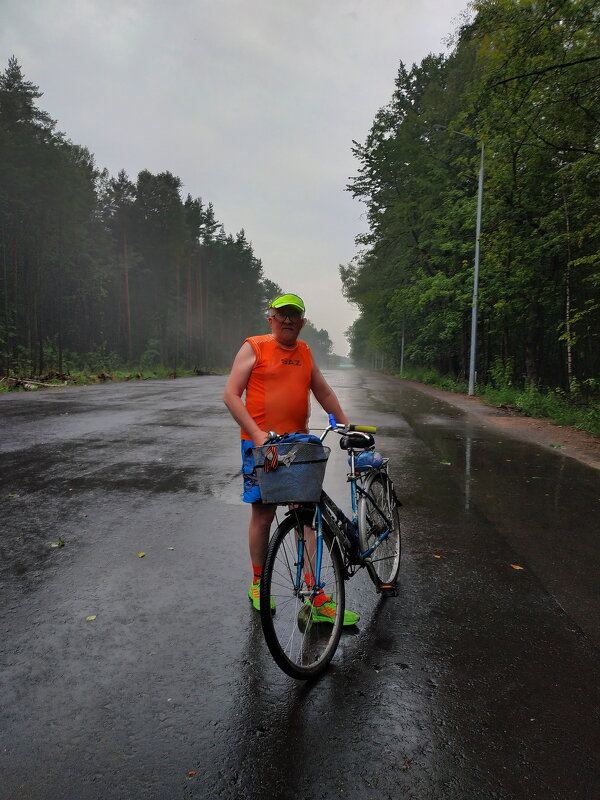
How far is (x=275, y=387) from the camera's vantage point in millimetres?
3066

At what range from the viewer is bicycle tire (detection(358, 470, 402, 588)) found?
11.1 ft

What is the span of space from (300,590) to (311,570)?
0.13 metres

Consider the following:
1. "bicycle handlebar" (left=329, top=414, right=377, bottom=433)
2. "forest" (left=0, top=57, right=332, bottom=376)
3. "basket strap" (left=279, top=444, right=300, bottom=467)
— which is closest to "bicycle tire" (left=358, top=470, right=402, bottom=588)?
"bicycle handlebar" (left=329, top=414, right=377, bottom=433)

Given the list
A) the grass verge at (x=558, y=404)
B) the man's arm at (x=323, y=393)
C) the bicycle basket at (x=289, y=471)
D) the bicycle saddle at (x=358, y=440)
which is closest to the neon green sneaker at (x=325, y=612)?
the bicycle basket at (x=289, y=471)

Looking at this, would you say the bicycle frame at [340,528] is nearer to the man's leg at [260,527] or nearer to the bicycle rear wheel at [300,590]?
the bicycle rear wheel at [300,590]

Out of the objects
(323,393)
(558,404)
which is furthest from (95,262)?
(323,393)

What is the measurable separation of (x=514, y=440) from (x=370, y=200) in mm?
26380

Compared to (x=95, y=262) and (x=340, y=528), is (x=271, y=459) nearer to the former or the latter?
(x=340, y=528)

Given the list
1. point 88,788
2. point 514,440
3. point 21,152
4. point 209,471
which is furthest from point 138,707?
point 21,152

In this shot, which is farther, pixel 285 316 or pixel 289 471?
pixel 285 316

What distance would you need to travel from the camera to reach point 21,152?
3325 cm

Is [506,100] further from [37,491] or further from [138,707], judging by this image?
[138,707]

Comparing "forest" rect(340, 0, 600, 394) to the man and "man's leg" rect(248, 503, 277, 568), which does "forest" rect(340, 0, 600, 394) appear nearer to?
the man

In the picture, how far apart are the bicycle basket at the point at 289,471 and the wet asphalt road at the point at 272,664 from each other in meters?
0.98
